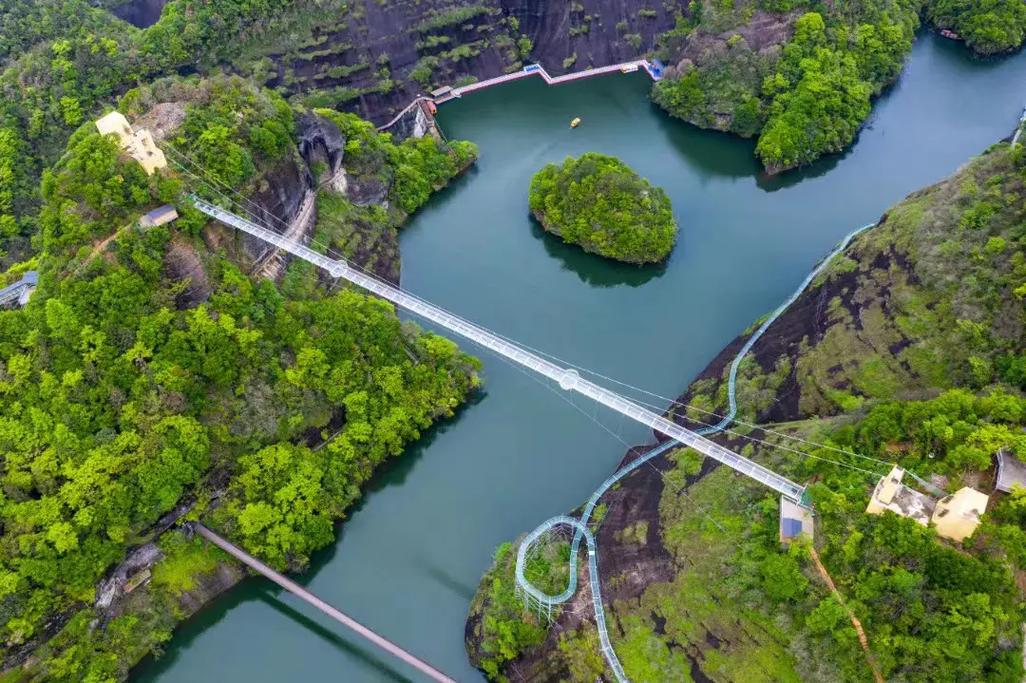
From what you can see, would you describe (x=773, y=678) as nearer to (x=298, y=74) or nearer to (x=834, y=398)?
(x=834, y=398)

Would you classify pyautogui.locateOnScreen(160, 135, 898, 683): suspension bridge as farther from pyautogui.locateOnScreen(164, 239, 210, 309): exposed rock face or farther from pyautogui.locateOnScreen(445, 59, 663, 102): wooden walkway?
pyautogui.locateOnScreen(445, 59, 663, 102): wooden walkway

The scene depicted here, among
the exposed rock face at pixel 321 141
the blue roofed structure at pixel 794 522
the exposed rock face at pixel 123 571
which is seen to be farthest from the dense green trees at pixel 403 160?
the blue roofed structure at pixel 794 522

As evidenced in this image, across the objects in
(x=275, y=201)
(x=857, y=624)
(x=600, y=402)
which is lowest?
(x=600, y=402)

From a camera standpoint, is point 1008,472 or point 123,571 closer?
point 1008,472

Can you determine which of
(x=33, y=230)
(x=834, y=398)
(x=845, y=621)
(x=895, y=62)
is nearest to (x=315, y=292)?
(x=33, y=230)

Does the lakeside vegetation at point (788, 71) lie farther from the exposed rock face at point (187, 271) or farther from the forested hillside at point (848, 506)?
the exposed rock face at point (187, 271)

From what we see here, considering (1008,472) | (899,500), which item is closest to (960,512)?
(899,500)

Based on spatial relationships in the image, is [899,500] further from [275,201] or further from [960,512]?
[275,201]
